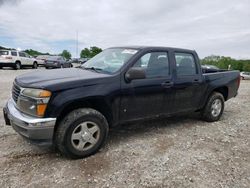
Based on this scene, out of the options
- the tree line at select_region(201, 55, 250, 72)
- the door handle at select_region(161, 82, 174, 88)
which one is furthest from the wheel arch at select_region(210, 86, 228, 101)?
the tree line at select_region(201, 55, 250, 72)

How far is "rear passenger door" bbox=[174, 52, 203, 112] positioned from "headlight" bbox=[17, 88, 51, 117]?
8.24 ft

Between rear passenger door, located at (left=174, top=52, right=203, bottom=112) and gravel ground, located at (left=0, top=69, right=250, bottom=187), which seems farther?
rear passenger door, located at (left=174, top=52, right=203, bottom=112)

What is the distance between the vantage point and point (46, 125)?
3.14 m

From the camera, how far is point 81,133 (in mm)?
3465

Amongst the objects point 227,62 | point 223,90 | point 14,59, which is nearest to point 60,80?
point 223,90

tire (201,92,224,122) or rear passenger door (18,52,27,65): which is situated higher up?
rear passenger door (18,52,27,65)

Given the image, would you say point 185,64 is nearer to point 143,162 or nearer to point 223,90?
point 223,90

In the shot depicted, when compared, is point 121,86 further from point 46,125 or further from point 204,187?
point 204,187

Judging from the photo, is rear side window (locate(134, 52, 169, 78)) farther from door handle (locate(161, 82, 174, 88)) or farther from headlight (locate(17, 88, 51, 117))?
headlight (locate(17, 88, 51, 117))

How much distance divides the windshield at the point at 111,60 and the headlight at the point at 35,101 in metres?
1.21

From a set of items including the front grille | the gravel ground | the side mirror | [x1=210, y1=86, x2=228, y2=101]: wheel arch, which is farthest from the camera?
[x1=210, y1=86, x2=228, y2=101]: wheel arch

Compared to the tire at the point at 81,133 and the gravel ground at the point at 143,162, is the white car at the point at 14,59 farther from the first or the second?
the tire at the point at 81,133

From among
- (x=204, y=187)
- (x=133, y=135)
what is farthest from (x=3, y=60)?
(x=204, y=187)

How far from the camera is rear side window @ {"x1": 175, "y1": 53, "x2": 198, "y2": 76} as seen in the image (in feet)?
15.3
